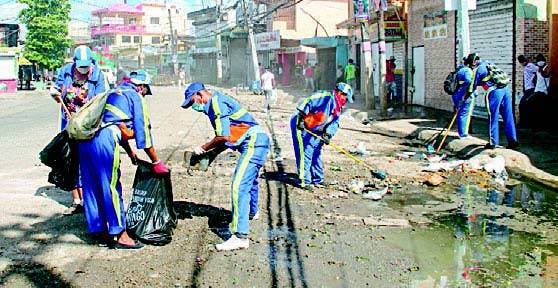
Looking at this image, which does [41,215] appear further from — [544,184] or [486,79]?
[486,79]

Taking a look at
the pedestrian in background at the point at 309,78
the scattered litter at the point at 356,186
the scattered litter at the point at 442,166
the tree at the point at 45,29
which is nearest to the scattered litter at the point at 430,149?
the scattered litter at the point at 442,166

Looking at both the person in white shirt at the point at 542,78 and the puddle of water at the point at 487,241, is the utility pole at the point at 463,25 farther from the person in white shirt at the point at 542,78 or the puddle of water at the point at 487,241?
the puddle of water at the point at 487,241

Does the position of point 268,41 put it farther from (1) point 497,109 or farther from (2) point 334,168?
(2) point 334,168

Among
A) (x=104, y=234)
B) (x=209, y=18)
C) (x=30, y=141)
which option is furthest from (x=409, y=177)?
(x=209, y=18)

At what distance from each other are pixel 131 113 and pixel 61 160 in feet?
4.38

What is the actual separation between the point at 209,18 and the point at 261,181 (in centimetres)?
6257

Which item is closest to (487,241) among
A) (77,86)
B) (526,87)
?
(77,86)

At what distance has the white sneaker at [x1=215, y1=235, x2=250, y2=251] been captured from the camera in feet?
20.3

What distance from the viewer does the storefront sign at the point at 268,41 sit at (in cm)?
4486

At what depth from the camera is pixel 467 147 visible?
1235 centimetres

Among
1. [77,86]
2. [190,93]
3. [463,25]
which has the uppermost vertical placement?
[463,25]

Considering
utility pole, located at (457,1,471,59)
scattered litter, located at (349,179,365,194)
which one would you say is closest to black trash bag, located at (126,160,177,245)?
scattered litter, located at (349,179,365,194)

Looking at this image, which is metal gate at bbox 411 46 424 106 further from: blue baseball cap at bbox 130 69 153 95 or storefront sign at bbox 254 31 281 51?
storefront sign at bbox 254 31 281 51

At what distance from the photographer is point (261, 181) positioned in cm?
969
